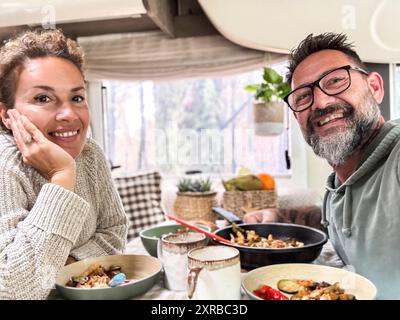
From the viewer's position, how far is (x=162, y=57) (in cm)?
115

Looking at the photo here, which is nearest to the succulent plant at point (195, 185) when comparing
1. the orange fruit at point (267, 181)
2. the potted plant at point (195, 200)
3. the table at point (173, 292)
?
the potted plant at point (195, 200)

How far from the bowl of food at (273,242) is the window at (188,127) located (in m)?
0.11

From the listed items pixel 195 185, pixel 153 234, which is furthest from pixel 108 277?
pixel 195 185

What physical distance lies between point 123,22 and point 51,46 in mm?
216

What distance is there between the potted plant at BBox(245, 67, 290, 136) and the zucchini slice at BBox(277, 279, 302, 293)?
263 millimetres

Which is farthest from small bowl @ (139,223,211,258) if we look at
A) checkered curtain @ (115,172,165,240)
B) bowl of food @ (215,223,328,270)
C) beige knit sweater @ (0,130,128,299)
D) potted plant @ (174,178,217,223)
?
checkered curtain @ (115,172,165,240)

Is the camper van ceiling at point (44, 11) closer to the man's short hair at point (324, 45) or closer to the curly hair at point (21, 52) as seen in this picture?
the curly hair at point (21, 52)

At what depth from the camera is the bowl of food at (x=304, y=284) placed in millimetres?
402

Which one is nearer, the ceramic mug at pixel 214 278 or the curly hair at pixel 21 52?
the ceramic mug at pixel 214 278

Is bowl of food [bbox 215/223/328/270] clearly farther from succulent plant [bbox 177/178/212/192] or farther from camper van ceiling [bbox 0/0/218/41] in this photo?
succulent plant [bbox 177/178/212/192]

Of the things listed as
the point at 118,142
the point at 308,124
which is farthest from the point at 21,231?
the point at 308,124

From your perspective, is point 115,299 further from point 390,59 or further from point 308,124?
point 390,59

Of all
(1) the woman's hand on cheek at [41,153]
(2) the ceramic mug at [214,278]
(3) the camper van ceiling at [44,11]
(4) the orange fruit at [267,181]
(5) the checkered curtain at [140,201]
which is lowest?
(5) the checkered curtain at [140,201]

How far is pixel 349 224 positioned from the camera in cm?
53
